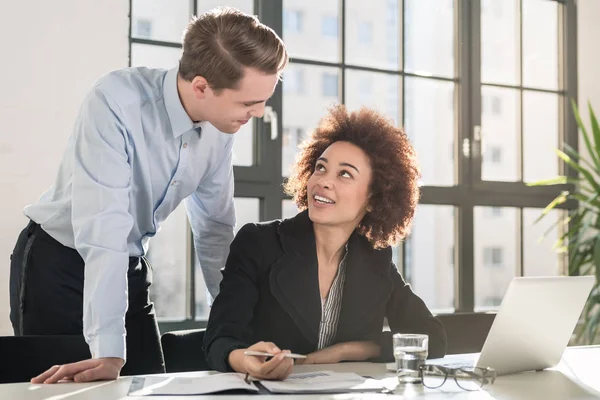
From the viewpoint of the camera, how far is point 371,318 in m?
2.21

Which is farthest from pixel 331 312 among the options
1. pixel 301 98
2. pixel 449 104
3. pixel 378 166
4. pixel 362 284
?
pixel 449 104

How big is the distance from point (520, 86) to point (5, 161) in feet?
9.55

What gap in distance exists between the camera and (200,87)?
2068mm

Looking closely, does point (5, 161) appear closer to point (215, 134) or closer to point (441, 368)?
point (215, 134)

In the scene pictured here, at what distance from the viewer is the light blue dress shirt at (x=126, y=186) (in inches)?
72.5

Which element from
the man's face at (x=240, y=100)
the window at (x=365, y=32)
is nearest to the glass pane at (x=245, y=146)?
the window at (x=365, y=32)

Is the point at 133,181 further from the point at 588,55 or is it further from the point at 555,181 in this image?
the point at 588,55

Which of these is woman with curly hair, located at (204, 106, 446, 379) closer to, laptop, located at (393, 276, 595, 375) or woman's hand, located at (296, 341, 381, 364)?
woman's hand, located at (296, 341, 381, 364)

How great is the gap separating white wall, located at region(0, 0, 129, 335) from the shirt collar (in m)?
0.91

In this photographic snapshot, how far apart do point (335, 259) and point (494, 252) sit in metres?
2.62

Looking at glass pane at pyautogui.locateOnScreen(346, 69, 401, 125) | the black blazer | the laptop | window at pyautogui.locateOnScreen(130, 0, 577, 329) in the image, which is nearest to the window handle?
window at pyautogui.locateOnScreen(130, 0, 577, 329)

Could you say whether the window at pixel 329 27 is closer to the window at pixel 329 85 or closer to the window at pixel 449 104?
the window at pixel 449 104

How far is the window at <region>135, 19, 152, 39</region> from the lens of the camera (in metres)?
3.30

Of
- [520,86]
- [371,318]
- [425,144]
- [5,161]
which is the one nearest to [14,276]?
[5,161]
